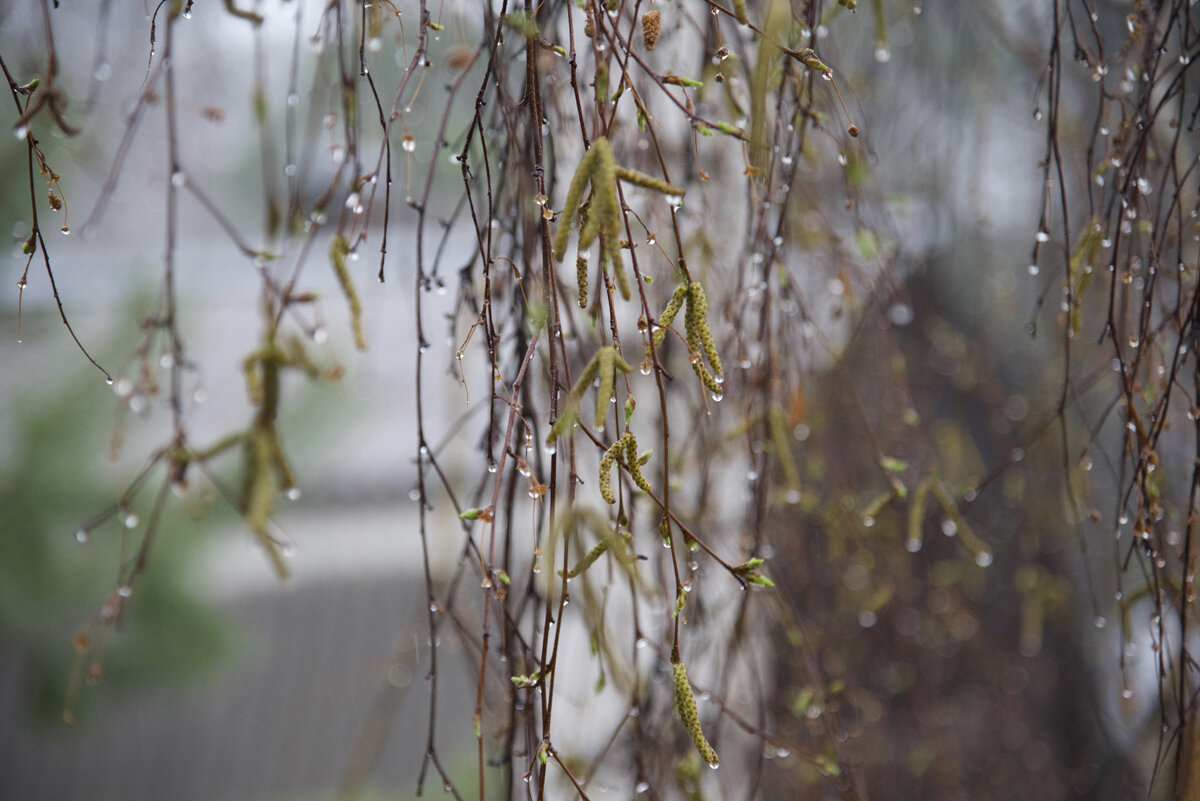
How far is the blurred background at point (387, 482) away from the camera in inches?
50.5

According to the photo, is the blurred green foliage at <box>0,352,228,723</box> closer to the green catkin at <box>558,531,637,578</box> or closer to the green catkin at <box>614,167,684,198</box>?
the green catkin at <box>558,531,637,578</box>

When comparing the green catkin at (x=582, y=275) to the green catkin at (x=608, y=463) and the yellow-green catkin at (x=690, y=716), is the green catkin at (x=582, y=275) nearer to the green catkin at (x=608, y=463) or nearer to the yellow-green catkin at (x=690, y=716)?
the green catkin at (x=608, y=463)

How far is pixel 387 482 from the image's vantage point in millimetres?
2486

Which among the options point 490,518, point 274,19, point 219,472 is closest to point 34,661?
point 219,472

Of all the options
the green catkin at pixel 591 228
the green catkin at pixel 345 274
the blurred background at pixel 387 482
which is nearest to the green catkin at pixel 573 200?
the green catkin at pixel 591 228

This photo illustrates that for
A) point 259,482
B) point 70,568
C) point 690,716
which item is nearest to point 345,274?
point 259,482

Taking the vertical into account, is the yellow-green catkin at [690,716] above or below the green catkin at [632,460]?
below

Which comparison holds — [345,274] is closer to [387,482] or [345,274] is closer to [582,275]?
[582,275]

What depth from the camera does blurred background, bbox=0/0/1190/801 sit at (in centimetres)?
128

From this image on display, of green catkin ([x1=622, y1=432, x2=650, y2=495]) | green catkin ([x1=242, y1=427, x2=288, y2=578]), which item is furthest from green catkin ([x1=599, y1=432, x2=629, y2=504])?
green catkin ([x1=242, y1=427, x2=288, y2=578])

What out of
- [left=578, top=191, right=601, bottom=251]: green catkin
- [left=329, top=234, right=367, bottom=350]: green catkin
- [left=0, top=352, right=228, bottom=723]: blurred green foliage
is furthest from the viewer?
[left=0, top=352, right=228, bottom=723]: blurred green foliage

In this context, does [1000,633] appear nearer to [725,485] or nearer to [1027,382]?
[1027,382]

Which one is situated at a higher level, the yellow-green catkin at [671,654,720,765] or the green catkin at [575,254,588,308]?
the green catkin at [575,254,588,308]

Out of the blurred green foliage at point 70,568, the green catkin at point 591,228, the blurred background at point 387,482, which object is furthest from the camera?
the blurred green foliage at point 70,568
